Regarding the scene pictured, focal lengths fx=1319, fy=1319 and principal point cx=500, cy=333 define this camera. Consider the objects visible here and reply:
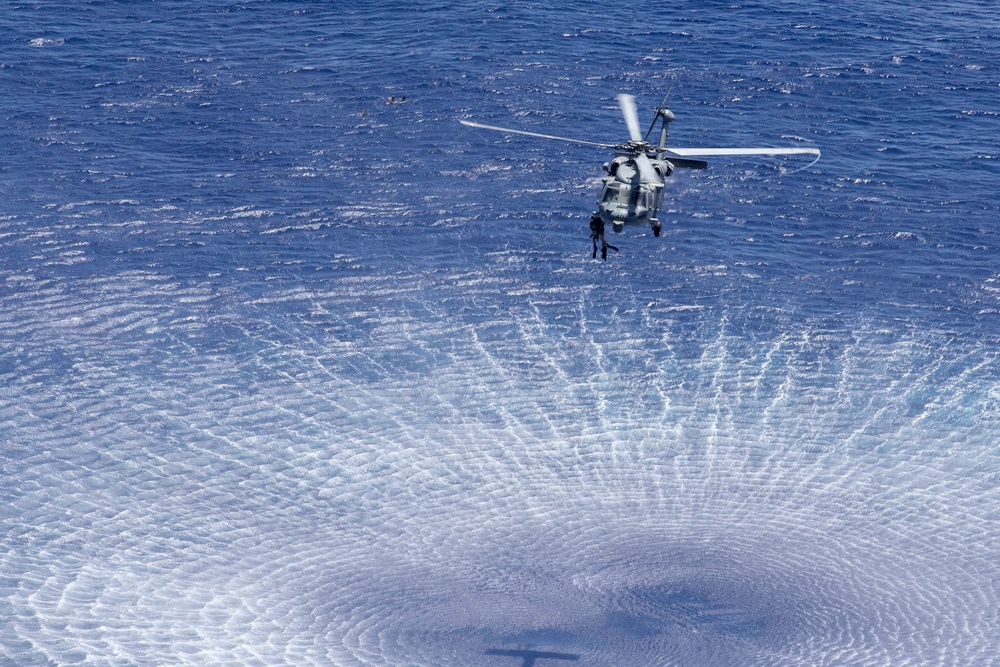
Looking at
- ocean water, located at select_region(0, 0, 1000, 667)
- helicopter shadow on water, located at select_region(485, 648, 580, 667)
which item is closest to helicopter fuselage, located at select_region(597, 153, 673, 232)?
helicopter shadow on water, located at select_region(485, 648, 580, 667)

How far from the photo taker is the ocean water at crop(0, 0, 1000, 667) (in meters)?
96.5

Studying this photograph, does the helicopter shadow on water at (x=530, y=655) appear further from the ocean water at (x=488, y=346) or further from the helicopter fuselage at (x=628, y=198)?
the helicopter fuselage at (x=628, y=198)

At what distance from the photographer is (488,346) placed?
117 m

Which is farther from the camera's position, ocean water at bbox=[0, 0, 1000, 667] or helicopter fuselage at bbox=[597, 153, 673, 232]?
ocean water at bbox=[0, 0, 1000, 667]

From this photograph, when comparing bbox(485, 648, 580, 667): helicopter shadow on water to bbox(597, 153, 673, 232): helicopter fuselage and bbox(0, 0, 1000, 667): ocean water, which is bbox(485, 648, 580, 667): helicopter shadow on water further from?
bbox(597, 153, 673, 232): helicopter fuselage

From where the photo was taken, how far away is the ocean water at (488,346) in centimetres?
9650

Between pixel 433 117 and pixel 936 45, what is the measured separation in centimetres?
6273

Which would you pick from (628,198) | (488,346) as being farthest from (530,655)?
(628,198)

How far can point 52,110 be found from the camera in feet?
478

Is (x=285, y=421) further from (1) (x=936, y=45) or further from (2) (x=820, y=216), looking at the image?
(1) (x=936, y=45)

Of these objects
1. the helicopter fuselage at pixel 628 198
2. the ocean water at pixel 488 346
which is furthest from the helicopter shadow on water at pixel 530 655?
the helicopter fuselage at pixel 628 198

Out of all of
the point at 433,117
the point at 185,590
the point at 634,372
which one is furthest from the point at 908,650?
the point at 433,117

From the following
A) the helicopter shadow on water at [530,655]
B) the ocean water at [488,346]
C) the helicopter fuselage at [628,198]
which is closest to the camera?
the helicopter fuselage at [628,198]

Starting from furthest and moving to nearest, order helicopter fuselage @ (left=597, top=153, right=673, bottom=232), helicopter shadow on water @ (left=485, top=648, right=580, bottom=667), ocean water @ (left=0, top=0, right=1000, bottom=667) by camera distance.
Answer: ocean water @ (left=0, top=0, right=1000, bottom=667) < helicopter shadow on water @ (left=485, top=648, right=580, bottom=667) < helicopter fuselage @ (left=597, top=153, right=673, bottom=232)
